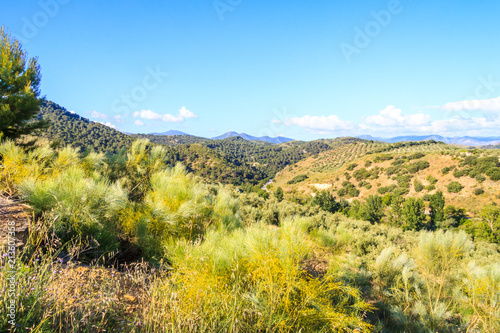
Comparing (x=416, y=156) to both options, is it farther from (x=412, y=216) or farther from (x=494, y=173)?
(x=412, y=216)

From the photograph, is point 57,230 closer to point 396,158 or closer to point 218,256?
point 218,256

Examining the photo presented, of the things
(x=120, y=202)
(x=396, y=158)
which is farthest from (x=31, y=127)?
(x=396, y=158)

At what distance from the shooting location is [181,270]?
2482 millimetres

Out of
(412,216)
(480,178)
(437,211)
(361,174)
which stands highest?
(480,178)

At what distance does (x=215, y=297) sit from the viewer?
2.08m

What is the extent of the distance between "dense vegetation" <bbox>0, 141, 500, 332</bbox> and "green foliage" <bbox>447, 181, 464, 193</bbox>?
131 feet

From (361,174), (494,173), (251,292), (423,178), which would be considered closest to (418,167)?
(423,178)

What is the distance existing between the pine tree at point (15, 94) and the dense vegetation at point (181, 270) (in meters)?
4.99

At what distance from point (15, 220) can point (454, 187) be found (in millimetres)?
48995

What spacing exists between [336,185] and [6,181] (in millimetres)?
54684

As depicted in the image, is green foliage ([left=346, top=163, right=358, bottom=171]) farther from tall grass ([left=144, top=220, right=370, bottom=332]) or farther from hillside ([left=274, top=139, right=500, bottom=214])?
tall grass ([left=144, top=220, right=370, bottom=332])

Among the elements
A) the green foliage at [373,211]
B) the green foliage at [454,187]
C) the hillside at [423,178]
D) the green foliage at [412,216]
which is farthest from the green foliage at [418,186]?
the green foliage at [412,216]

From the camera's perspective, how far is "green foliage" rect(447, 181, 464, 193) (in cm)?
3406

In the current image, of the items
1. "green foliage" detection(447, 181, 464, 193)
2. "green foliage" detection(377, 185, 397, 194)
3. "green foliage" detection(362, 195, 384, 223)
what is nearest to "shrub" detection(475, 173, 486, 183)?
"green foliage" detection(447, 181, 464, 193)
